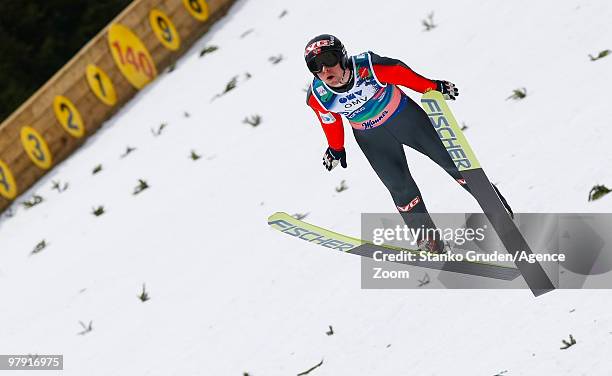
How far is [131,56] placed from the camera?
14406mm

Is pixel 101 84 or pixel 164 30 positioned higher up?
pixel 164 30

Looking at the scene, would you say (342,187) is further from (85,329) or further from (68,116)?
(68,116)

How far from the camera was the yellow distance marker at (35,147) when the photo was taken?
13.9 metres

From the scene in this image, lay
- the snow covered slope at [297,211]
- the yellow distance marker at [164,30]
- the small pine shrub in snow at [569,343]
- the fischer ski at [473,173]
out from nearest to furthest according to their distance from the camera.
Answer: the small pine shrub in snow at [569,343]
the fischer ski at [473,173]
the snow covered slope at [297,211]
the yellow distance marker at [164,30]

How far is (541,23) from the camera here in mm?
9531

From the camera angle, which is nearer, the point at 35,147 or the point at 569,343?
the point at 569,343

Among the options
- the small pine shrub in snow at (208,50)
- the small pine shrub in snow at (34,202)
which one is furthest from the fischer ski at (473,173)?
the small pine shrub in snow at (208,50)

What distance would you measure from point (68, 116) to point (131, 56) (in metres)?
1.28

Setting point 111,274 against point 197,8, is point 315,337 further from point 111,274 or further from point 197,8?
point 197,8

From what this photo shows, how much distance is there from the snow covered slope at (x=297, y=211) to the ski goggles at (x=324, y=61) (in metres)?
1.84

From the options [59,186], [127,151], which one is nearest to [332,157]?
[127,151]

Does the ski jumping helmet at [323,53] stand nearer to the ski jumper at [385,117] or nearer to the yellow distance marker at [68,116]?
the ski jumper at [385,117]

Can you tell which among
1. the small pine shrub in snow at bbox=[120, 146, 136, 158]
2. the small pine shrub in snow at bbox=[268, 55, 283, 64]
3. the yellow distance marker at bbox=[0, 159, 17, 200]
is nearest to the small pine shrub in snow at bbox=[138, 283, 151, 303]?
the small pine shrub in snow at bbox=[120, 146, 136, 158]

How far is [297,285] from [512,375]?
8.24 ft
